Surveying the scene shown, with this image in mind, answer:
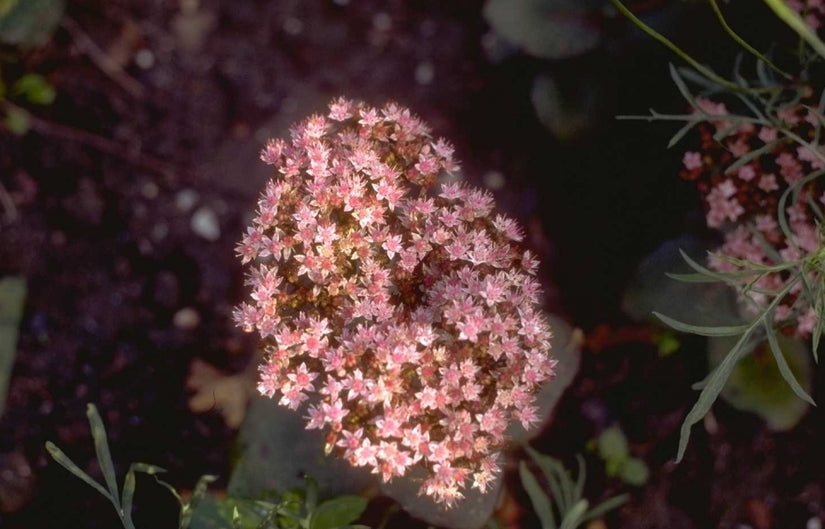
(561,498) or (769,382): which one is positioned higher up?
(769,382)

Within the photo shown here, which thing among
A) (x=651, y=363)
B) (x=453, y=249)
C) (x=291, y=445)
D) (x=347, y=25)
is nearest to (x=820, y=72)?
(x=651, y=363)

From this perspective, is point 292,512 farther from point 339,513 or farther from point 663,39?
point 663,39

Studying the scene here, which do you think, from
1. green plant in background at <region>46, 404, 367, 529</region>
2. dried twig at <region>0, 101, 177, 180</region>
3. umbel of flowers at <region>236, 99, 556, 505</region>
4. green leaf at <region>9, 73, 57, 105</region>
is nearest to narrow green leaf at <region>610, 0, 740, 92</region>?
umbel of flowers at <region>236, 99, 556, 505</region>

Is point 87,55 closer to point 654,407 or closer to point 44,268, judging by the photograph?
point 44,268

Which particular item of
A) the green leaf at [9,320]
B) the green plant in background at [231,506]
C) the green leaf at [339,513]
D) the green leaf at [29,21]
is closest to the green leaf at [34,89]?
the green leaf at [29,21]

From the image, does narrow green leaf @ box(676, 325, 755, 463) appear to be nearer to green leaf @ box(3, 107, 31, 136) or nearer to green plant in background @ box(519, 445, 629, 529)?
green plant in background @ box(519, 445, 629, 529)

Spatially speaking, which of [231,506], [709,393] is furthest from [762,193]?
[231,506]

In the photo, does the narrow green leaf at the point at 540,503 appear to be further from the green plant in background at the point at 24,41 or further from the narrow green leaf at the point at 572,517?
the green plant in background at the point at 24,41

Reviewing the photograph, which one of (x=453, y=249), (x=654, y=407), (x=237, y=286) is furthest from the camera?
(x=237, y=286)
